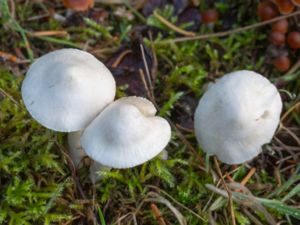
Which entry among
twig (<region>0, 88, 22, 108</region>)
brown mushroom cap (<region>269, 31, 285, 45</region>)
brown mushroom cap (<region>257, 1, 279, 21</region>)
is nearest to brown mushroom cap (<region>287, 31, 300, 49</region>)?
brown mushroom cap (<region>269, 31, 285, 45</region>)

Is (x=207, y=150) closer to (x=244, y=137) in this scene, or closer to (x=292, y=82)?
(x=244, y=137)

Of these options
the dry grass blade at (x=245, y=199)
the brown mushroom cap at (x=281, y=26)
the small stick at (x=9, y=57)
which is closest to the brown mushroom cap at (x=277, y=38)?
the brown mushroom cap at (x=281, y=26)

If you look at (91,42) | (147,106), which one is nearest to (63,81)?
(147,106)

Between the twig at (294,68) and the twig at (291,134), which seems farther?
the twig at (294,68)

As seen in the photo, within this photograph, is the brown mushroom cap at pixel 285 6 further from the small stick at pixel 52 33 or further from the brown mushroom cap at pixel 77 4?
the small stick at pixel 52 33

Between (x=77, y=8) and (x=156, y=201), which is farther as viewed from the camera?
(x=77, y=8)

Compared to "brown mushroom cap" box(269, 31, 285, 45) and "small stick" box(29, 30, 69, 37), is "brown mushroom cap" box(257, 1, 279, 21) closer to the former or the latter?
"brown mushroom cap" box(269, 31, 285, 45)
